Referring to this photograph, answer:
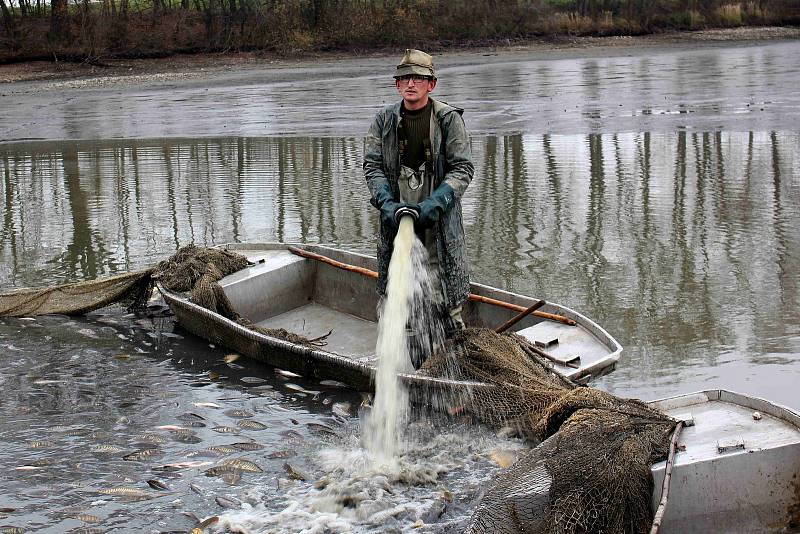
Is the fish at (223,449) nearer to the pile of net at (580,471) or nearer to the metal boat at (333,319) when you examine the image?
the metal boat at (333,319)

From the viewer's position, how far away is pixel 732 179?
1470 centimetres

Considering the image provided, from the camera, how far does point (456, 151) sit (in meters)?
6.98

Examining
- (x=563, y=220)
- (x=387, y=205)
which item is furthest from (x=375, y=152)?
(x=563, y=220)

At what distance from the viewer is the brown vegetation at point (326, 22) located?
43.4 metres

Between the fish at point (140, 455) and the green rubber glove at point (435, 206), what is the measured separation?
2.33 meters

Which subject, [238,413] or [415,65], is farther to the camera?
[238,413]

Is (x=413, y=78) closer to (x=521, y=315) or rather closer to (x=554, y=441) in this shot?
(x=521, y=315)

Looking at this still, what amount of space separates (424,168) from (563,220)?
19.1 feet

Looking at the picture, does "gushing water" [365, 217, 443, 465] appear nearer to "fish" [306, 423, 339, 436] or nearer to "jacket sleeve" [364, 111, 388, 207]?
"fish" [306, 423, 339, 436]

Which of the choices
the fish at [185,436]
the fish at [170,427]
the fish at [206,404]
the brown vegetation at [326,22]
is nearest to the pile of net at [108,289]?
the fish at [206,404]

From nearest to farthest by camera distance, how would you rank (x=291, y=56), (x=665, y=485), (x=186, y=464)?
(x=665, y=485) → (x=186, y=464) → (x=291, y=56)

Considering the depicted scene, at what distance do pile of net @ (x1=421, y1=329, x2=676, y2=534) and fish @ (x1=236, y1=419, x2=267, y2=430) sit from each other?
1968mm

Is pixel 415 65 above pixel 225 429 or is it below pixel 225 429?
above

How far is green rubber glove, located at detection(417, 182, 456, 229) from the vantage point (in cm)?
679
